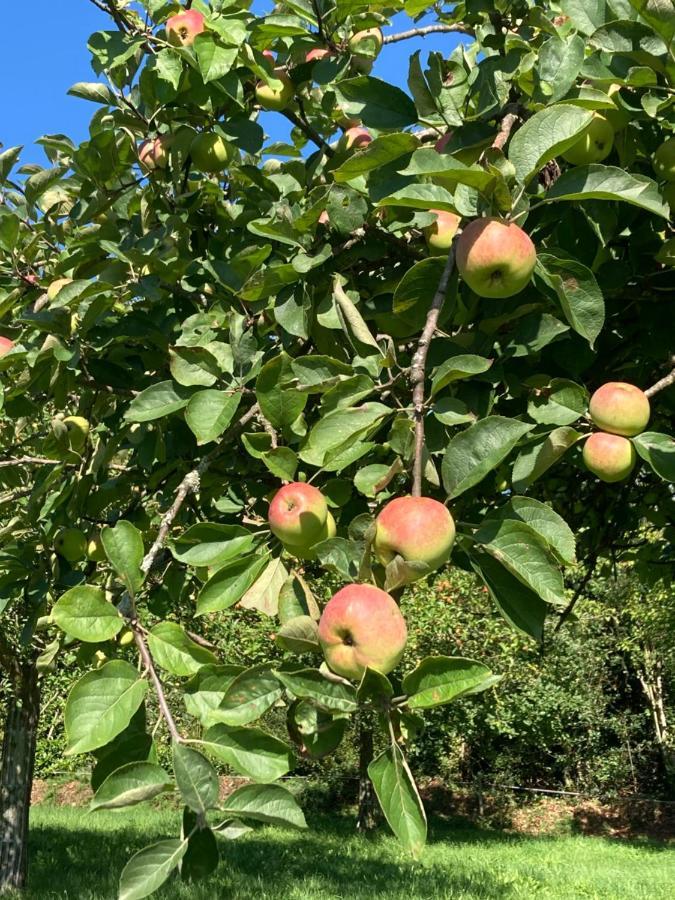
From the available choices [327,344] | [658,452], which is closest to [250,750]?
[658,452]

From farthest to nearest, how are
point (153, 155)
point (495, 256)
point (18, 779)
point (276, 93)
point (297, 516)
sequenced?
point (18, 779) < point (153, 155) < point (276, 93) < point (297, 516) < point (495, 256)

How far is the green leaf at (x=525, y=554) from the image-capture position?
99cm

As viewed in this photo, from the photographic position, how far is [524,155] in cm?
105

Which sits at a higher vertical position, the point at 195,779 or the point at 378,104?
the point at 378,104

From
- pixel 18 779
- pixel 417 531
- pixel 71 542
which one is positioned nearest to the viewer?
pixel 417 531

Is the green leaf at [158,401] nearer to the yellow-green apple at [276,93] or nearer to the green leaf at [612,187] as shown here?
the yellow-green apple at [276,93]

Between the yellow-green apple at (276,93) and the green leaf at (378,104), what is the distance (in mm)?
386

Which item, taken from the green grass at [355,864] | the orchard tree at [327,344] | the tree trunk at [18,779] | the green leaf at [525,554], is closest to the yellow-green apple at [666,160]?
the orchard tree at [327,344]

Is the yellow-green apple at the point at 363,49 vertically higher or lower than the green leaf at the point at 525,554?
higher

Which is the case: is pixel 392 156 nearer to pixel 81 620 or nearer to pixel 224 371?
pixel 224 371

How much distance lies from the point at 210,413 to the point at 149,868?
71cm

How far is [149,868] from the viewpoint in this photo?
2.79 feet

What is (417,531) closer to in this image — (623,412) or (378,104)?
(623,412)

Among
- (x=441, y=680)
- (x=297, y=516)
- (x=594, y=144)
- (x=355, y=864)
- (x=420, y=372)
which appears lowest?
(x=355, y=864)
